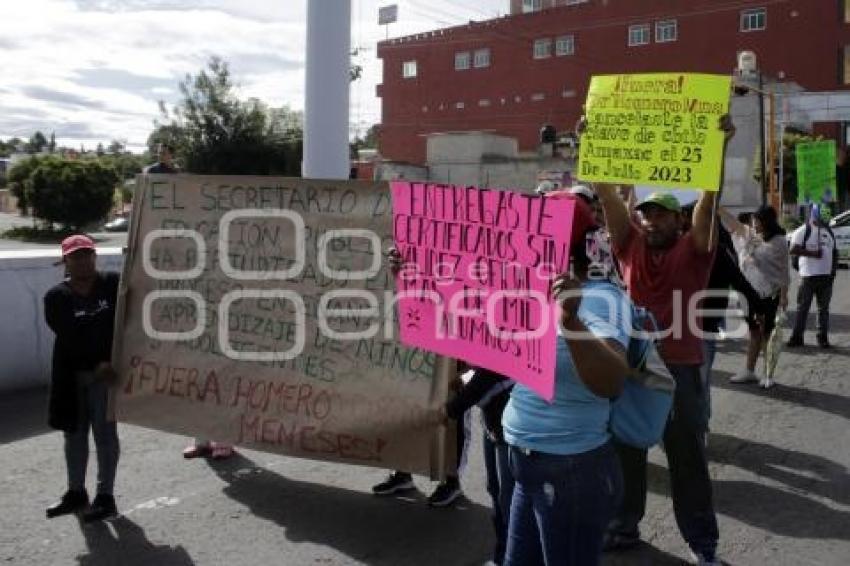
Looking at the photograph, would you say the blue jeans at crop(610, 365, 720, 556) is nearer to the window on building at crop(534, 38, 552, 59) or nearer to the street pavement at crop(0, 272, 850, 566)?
the street pavement at crop(0, 272, 850, 566)

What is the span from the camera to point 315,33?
8070 millimetres

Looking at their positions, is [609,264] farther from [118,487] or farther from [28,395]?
[28,395]

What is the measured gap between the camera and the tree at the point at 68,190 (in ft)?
133

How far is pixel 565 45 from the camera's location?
59031 mm

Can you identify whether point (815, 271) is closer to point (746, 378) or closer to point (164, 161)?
point (746, 378)

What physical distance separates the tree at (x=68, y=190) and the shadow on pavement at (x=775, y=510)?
3950 centimetres

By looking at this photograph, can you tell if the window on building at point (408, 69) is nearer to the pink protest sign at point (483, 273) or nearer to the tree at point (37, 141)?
the pink protest sign at point (483, 273)

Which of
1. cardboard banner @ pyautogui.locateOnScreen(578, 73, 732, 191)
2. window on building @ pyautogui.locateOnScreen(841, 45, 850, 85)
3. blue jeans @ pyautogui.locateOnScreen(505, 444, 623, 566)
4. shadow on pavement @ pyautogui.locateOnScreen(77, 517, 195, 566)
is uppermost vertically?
window on building @ pyautogui.locateOnScreen(841, 45, 850, 85)

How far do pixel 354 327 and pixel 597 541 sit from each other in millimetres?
2590

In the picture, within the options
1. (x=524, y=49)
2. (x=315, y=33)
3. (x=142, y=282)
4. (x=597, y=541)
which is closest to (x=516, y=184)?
(x=524, y=49)

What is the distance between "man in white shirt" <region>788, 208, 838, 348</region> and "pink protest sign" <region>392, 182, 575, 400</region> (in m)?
7.78

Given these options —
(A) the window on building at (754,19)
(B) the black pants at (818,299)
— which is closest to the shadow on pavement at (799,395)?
(B) the black pants at (818,299)

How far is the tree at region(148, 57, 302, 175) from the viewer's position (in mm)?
45406

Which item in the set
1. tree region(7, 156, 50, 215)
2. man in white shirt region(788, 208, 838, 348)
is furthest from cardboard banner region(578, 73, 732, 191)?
tree region(7, 156, 50, 215)
